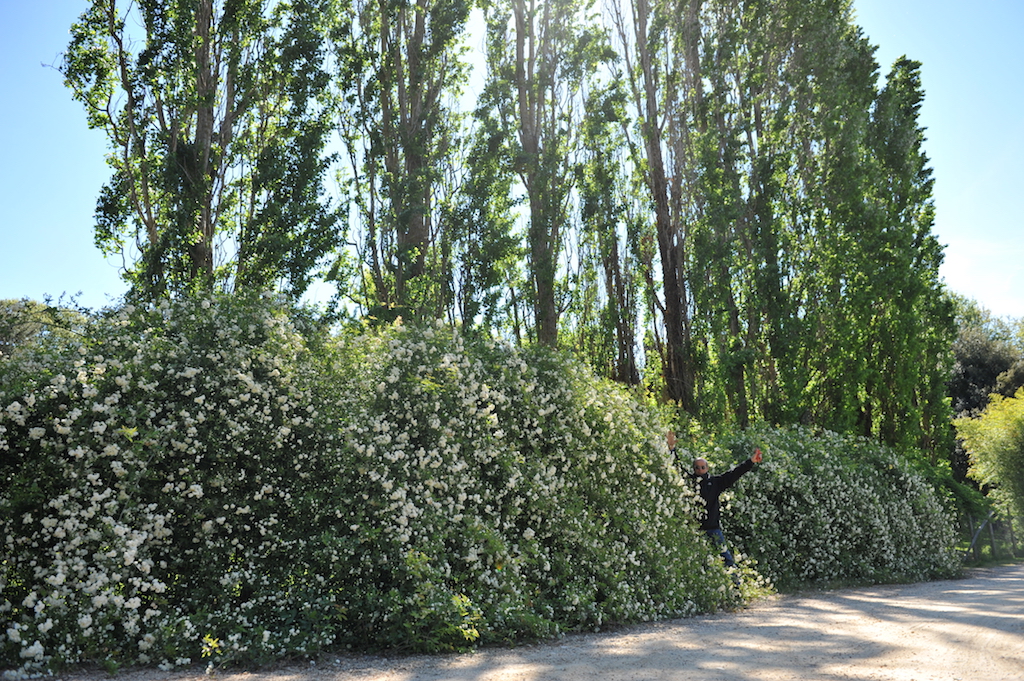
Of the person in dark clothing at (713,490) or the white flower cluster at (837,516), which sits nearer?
the person in dark clothing at (713,490)

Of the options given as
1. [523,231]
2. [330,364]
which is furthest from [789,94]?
[330,364]

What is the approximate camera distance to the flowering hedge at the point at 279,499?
465 centimetres

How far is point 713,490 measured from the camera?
29.1ft

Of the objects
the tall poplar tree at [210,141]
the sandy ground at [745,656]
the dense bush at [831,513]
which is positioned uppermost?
the tall poplar tree at [210,141]

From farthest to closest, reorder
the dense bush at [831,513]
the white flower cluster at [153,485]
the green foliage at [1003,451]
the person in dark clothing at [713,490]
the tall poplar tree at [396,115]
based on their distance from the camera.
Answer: the green foliage at [1003,451], the tall poplar tree at [396,115], the dense bush at [831,513], the person in dark clothing at [713,490], the white flower cluster at [153,485]

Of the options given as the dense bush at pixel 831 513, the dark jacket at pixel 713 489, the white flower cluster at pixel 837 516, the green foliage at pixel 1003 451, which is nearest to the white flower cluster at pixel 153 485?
the dark jacket at pixel 713 489

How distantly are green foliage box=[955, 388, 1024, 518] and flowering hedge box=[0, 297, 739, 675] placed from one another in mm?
19593

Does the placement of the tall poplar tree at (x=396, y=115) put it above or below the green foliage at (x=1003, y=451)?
above

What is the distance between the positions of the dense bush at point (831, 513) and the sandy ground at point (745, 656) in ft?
11.3

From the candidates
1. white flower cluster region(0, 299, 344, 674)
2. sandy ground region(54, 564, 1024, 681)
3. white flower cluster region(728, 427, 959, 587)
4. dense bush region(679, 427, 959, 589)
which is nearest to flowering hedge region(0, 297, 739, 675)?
white flower cluster region(0, 299, 344, 674)

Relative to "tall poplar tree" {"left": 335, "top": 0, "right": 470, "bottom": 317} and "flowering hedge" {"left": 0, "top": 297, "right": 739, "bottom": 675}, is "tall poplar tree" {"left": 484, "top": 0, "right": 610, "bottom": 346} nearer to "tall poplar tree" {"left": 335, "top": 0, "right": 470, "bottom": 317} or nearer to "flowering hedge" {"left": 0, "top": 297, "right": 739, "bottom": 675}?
"tall poplar tree" {"left": 335, "top": 0, "right": 470, "bottom": 317}

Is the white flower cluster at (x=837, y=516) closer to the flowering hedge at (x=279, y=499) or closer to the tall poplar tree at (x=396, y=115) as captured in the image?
the flowering hedge at (x=279, y=499)

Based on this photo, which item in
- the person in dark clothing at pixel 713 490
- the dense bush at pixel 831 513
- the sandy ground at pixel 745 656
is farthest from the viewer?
the dense bush at pixel 831 513

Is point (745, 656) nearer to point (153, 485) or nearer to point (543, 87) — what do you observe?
point (153, 485)
